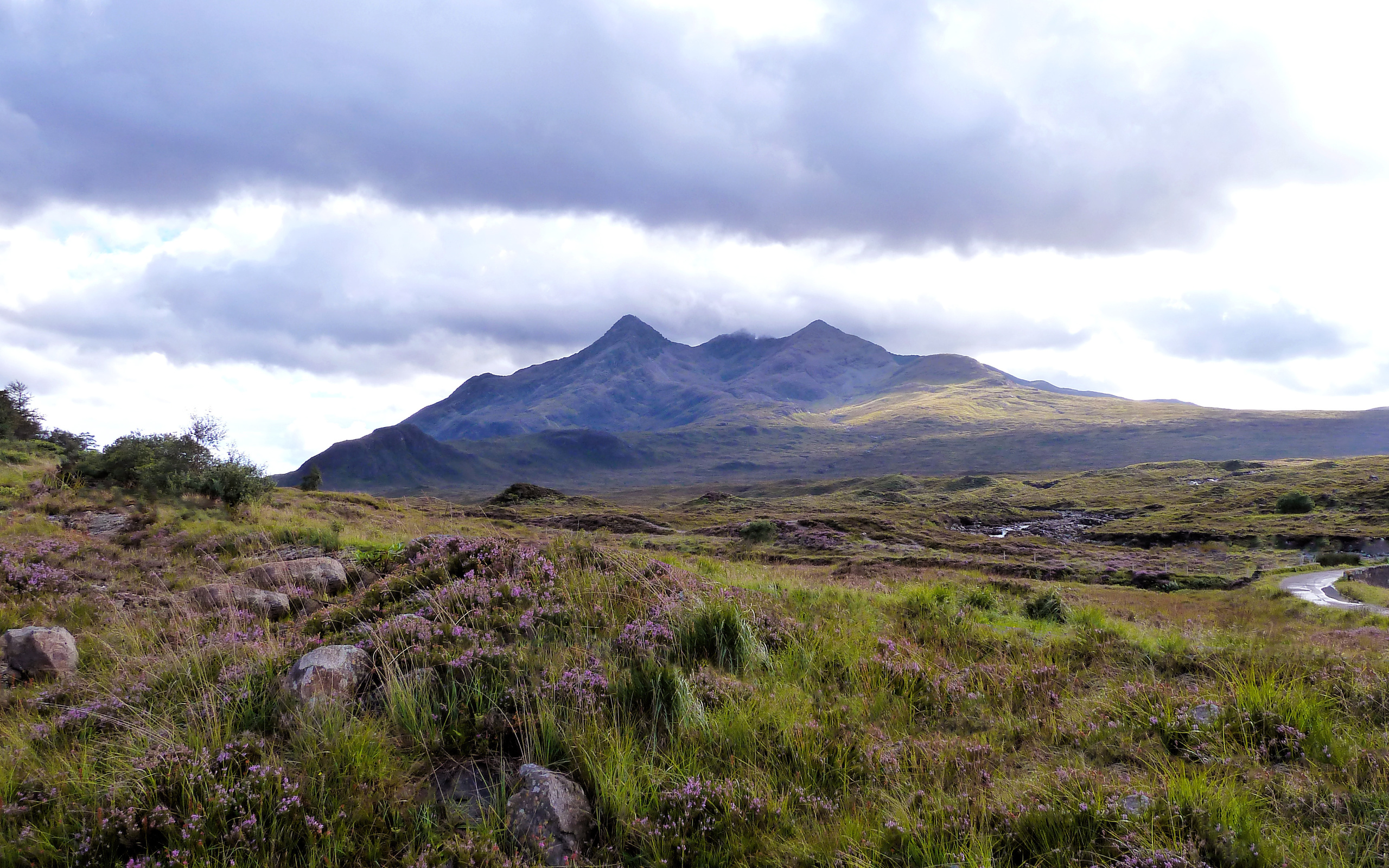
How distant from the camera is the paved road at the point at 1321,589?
30442 millimetres

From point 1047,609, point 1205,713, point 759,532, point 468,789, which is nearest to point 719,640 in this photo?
point 468,789

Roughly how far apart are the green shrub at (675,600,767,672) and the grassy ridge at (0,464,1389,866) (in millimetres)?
31

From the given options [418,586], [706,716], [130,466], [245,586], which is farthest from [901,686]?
[130,466]

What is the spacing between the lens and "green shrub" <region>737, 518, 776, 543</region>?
2530 inches

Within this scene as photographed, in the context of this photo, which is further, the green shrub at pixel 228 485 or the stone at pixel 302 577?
the green shrub at pixel 228 485

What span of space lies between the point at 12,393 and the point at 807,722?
64.8 metres

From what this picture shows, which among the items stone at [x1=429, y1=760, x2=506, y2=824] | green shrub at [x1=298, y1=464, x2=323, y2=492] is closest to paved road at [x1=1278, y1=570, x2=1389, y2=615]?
stone at [x1=429, y1=760, x2=506, y2=824]

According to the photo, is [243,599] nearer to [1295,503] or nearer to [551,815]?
[551,815]

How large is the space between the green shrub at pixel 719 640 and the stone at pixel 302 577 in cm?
590

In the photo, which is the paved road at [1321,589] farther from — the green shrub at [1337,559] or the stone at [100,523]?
the stone at [100,523]

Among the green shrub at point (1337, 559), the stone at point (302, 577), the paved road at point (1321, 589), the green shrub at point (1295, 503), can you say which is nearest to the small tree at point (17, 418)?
the stone at point (302, 577)

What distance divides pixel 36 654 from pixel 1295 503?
118m

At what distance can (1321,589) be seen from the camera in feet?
123

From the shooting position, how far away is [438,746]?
16.7 ft
